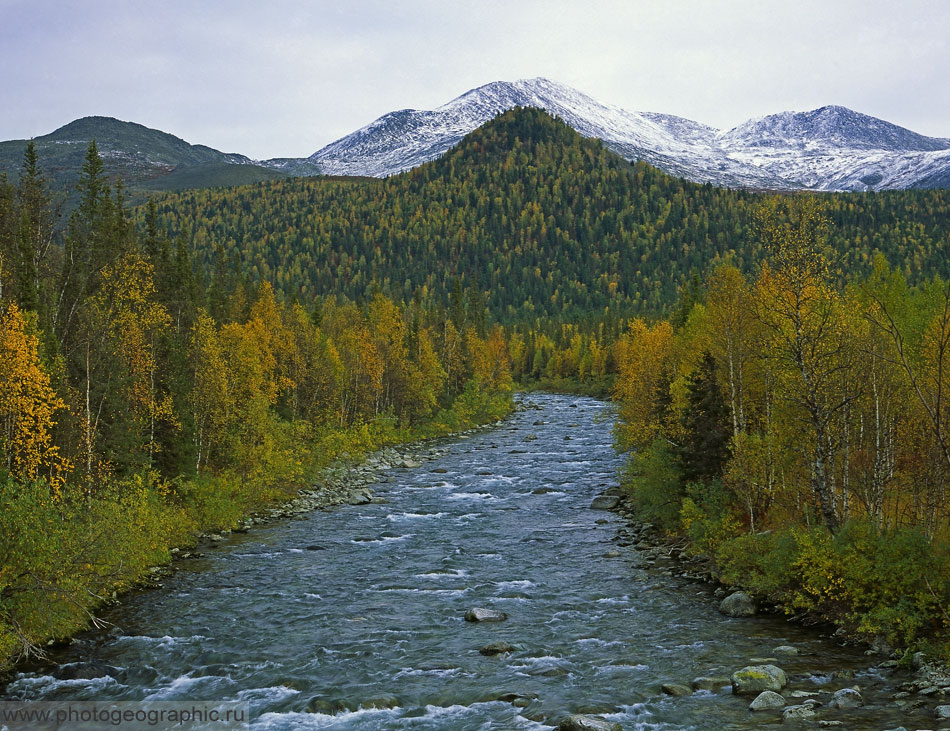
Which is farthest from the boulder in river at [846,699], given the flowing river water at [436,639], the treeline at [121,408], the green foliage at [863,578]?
the treeline at [121,408]

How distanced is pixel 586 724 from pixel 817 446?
12.8 m

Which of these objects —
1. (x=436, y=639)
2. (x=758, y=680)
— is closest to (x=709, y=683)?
(x=758, y=680)

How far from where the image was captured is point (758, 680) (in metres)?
17.2

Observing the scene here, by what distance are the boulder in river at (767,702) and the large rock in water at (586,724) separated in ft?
10.9

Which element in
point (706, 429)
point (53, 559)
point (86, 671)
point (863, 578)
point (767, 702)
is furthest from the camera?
point (706, 429)

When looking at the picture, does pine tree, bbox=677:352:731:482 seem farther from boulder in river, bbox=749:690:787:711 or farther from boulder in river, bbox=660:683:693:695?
boulder in river, bbox=749:690:787:711

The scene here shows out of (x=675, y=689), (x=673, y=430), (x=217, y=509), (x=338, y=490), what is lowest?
(x=338, y=490)

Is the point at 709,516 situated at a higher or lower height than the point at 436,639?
higher

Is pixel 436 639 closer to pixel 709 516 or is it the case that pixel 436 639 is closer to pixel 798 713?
pixel 798 713

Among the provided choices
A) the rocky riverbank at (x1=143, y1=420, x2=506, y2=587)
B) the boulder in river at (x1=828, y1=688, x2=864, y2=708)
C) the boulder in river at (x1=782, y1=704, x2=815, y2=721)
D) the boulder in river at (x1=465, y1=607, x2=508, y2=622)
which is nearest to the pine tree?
the boulder in river at (x1=465, y1=607, x2=508, y2=622)

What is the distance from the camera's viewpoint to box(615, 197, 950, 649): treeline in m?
19.7

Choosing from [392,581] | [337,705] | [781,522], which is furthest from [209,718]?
[781,522]

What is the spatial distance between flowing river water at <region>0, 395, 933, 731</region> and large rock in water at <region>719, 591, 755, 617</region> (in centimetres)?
58

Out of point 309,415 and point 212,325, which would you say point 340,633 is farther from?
point 309,415
